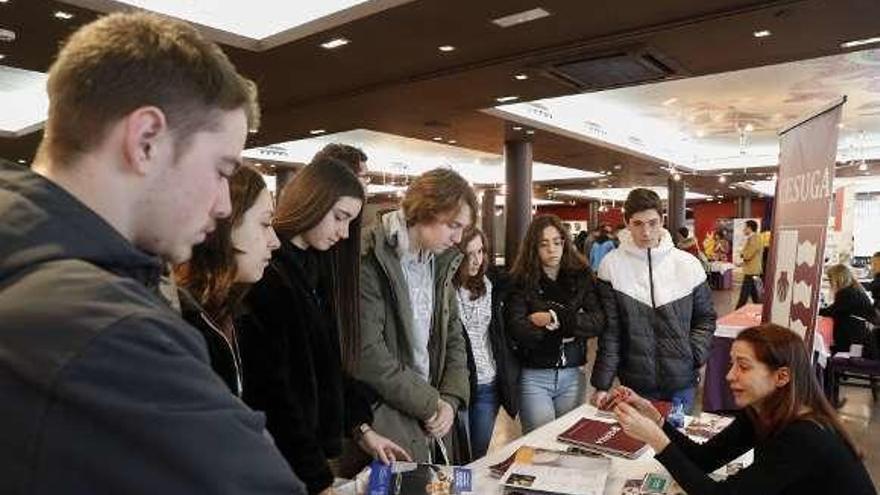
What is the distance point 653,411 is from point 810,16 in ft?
11.2

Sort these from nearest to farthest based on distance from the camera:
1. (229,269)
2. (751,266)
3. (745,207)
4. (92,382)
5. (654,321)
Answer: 1. (92,382)
2. (229,269)
3. (654,321)
4. (751,266)
5. (745,207)

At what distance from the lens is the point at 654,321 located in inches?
117

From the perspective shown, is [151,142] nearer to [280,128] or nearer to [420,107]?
[420,107]

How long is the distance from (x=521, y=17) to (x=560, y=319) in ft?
7.40

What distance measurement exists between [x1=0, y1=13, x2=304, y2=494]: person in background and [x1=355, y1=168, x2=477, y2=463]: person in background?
1.52 m

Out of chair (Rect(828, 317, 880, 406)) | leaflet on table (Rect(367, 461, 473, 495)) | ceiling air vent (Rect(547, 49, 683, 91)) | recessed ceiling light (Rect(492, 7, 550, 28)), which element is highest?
recessed ceiling light (Rect(492, 7, 550, 28))

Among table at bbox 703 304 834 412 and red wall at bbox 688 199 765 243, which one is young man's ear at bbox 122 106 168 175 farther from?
red wall at bbox 688 199 765 243

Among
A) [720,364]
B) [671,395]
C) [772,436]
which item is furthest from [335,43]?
[772,436]

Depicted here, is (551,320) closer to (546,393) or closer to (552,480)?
(546,393)

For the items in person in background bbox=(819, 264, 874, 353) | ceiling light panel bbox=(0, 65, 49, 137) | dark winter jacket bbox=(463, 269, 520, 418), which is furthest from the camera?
ceiling light panel bbox=(0, 65, 49, 137)

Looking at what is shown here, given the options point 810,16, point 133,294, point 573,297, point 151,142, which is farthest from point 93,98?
point 810,16

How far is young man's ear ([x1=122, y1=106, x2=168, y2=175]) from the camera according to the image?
62 centimetres

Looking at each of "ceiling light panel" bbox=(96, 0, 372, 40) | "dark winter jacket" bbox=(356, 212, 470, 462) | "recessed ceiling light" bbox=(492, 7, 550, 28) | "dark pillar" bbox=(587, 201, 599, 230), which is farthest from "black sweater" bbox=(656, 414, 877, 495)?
"dark pillar" bbox=(587, 201, 599, 230)

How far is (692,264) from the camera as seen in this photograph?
305 centimetres
